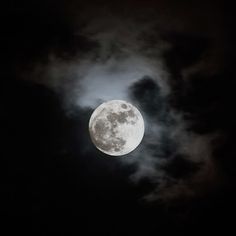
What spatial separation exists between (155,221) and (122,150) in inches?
234

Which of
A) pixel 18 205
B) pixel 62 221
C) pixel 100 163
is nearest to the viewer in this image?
pixel 100 163

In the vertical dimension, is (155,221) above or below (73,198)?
below

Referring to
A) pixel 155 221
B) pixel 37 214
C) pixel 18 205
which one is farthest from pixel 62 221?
pixel 155 221

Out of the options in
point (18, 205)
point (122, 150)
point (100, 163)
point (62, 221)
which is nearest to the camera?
point (122, 150)

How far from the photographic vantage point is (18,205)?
48.4 ft

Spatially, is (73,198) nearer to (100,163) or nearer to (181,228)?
(100,163)

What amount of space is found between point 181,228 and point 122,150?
639 cm

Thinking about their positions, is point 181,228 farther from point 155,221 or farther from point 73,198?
point 73,198

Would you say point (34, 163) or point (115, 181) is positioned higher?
point (34, 163)

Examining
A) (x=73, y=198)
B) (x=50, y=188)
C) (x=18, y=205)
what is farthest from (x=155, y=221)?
(x=18, y=205)

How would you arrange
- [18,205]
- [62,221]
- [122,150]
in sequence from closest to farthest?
[122,150] → [18,205] → [62,221]

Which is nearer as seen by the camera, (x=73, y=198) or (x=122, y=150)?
(x=122, y=150)

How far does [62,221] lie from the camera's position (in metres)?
15.8

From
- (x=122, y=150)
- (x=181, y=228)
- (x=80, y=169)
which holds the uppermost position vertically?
(x=80, y=169)
